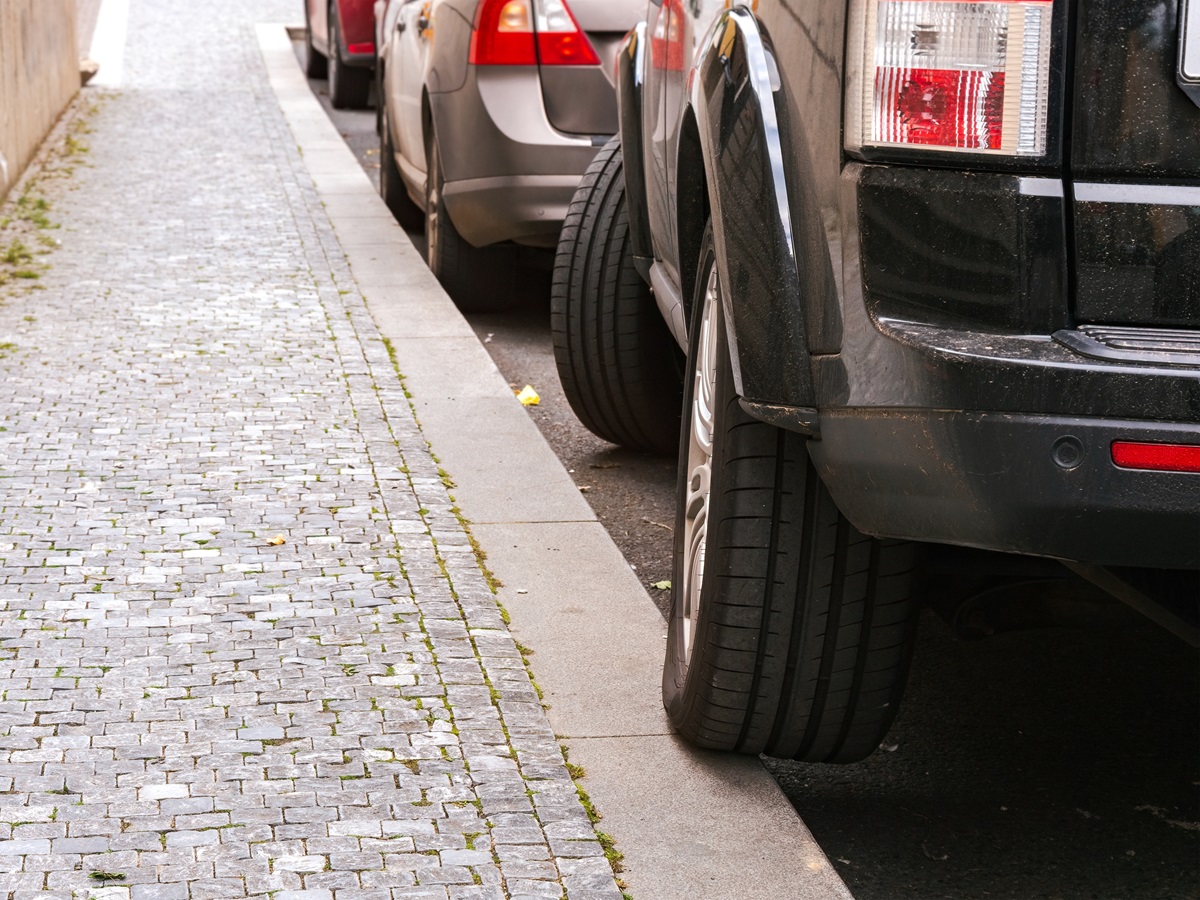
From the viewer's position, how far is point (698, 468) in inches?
125

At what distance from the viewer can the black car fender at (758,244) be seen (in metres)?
2.49

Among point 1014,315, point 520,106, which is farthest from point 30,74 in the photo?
point 1014,315

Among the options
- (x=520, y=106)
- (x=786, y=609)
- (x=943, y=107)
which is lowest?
(x=786, y=609)

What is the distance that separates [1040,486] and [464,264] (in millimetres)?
5349

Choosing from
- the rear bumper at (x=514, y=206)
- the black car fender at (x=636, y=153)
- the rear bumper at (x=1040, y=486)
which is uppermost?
the black car fender at (x=636, y=153)

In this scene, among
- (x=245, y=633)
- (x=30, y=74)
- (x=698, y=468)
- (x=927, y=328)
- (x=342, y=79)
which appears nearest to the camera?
(x=927, y=328)

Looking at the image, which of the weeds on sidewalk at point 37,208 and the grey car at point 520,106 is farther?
the weeds on sidewalk at point 37,208

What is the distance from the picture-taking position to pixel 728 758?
3.07 meters

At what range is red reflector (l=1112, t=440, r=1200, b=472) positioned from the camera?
2.13m

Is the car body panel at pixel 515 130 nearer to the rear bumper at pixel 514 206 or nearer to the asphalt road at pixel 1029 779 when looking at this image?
the rear bumper at pixel 514 206

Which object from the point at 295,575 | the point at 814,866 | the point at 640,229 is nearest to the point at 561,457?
the point at 640,229

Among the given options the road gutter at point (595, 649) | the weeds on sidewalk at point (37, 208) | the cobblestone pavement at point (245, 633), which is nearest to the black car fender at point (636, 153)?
the road gutter at point (595, 649)

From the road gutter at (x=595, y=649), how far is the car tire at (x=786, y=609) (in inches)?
5.8

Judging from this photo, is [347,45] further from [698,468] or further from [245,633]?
[698,468]
